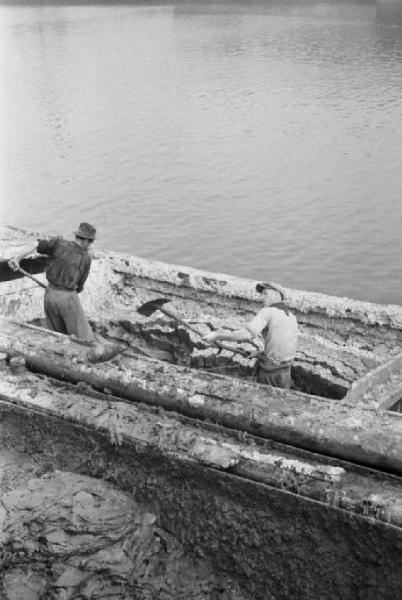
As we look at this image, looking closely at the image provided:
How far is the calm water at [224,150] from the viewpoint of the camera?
47.1 feet

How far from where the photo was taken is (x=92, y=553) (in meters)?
4.89

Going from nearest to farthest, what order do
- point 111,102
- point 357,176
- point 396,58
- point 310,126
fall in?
1. point 357,176
2. point 310,126
3. point 111,102
4. point 396,58

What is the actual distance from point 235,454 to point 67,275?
3.10 meters

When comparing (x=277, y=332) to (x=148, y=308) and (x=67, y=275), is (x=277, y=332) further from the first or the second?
(x=148, y=308)

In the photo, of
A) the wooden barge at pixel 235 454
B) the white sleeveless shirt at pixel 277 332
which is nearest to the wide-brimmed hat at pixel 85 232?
the wooden barge at pixel 235 454

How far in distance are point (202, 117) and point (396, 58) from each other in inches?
382

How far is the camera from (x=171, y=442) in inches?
193

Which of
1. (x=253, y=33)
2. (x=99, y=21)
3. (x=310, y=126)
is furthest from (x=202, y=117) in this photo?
(x=99, y=21)

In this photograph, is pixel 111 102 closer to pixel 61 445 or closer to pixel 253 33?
pixel 253 33

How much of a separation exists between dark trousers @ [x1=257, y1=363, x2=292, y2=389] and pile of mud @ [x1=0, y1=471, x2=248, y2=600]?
6.04 feet

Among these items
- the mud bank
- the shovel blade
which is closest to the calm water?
the shovel blade

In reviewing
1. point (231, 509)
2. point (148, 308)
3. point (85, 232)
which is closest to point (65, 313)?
point (85, 232)

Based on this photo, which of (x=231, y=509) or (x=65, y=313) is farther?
(x=65, y=313)

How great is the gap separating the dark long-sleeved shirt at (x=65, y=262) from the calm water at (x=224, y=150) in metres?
6.45
